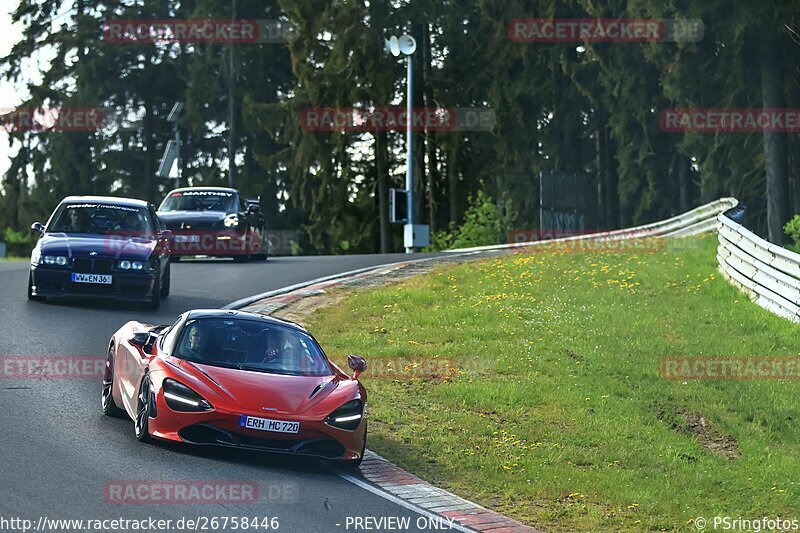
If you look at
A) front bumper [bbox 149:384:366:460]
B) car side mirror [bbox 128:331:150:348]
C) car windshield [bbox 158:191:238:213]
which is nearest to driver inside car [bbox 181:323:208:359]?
car side mirror [bbox 128:331:150:348]

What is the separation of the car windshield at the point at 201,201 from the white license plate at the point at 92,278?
9537mm

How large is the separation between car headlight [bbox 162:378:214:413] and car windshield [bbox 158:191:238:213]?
60.4ft

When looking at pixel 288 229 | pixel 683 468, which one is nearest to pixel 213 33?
pixel 288 229

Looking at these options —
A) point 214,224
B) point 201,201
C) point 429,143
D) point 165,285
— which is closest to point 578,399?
point 165,285

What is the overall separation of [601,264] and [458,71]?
26.7m

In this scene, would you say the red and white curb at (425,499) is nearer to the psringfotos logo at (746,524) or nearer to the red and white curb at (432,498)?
the red and white curb at (432,498)

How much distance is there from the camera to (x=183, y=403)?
37.8 feet

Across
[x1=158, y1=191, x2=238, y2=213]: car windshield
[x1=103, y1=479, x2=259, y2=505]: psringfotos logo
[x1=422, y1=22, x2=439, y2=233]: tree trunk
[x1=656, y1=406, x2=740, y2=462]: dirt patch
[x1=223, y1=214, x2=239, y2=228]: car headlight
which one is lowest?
[x1=656, y1=406, x2=740, y2=462]: dirt patch

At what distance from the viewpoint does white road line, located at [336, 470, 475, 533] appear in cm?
1036

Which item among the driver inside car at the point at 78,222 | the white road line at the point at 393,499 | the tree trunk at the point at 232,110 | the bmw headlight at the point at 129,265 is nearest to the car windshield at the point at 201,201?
the driver inside car at the point at 78,222

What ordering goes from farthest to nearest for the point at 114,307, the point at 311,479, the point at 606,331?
the point at 114,307 → the point at 606,331 → the point at 311,479

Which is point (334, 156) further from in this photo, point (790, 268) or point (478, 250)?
point (790, 268)

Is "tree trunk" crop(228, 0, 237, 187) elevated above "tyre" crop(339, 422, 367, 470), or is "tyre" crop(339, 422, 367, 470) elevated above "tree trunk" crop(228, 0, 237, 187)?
"tree trunk" crop(228, 0, 237, 187)

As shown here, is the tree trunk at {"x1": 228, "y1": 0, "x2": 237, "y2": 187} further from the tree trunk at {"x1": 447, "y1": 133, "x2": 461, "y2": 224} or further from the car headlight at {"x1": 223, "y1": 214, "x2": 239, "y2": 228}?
the car headlight at {"x1": 223, "y1": 214, "x2": 239, "y2": 228}
